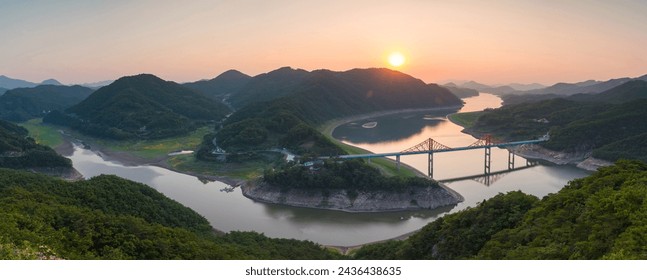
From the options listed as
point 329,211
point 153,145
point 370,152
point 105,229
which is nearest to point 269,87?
point 153,145

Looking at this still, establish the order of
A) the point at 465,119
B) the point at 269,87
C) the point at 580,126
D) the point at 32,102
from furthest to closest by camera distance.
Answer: the point at 269,87, the point at 32,102, the point at 465,119, the point at 580,126

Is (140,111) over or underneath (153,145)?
over

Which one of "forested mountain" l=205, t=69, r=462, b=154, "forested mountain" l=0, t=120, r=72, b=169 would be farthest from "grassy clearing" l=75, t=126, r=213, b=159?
"forested mountain" l=0, t=120, r=72, b=169

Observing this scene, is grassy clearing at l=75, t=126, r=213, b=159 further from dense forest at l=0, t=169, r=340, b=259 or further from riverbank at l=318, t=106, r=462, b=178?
dense forest at l=0, t=169, r=340, b=259

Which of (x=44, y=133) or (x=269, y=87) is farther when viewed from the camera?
(x=269, y=87)

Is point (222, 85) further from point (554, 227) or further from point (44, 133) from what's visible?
point (554, 227)

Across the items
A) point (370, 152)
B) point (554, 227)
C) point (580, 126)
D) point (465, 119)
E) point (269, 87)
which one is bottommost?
point (370, 152)

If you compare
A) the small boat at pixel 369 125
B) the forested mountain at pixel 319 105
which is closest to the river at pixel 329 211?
the forested mountain at pixel 319 105
